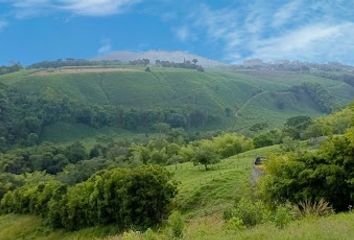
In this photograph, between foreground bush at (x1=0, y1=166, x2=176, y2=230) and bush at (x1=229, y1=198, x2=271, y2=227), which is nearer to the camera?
bush at (x1=229, y1=198, x2=271, y2=227)

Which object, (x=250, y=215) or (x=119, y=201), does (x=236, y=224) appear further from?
(x=119, y=201)

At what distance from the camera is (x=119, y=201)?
198 feet

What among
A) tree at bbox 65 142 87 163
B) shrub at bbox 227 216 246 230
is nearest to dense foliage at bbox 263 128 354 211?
shrub at bbox 227 216 246 230

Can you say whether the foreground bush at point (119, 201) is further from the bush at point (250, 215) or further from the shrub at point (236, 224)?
the shrub at point (236, 224)

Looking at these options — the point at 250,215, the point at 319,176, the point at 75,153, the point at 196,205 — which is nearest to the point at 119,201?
the point at 196,205

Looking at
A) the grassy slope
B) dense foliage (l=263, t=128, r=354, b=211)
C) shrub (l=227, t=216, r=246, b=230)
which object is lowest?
the grassy slope

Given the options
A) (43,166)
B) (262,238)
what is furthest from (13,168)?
(262,238)

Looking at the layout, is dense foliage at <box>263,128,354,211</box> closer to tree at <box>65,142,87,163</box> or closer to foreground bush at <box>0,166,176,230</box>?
foreground bush at <box>0,166,176,230</box>

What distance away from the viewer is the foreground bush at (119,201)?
58.8 meters

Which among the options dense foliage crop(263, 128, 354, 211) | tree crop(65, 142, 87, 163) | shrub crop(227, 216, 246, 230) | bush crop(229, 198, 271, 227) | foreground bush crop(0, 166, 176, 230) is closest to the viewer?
shrub crop(227, 216, 246, 230)

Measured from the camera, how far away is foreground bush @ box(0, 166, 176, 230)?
58.8m

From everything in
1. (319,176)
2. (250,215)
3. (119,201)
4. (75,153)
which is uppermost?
(319,176)

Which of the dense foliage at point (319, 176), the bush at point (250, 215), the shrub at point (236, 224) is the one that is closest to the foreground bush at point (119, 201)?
the dense foliage at point (319, 176)

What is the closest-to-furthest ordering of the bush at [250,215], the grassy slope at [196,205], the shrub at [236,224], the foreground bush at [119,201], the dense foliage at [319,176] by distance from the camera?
the shrub at [236,224] < the bush at [250,215] < the dense foliage at [319,176] < the grassy slope at [196,205] < the foreground bush at [119,201]
